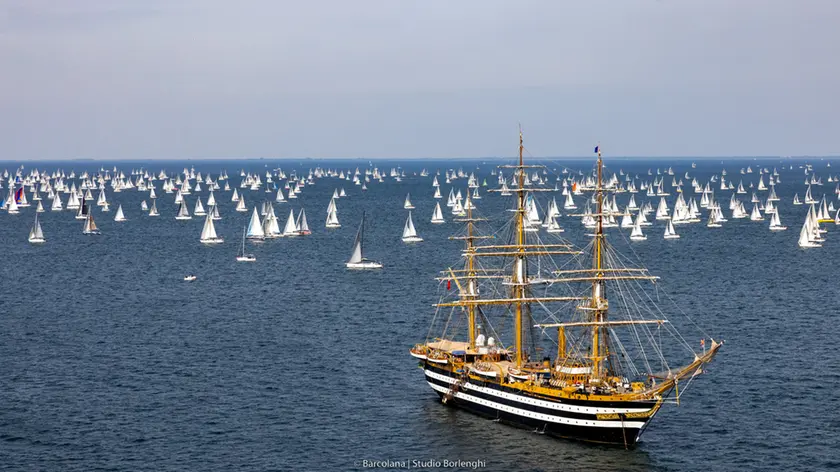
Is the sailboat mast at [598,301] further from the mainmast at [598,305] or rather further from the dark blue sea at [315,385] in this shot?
the dark blue sea at [315,385]

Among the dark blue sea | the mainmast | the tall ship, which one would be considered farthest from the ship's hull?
the mainmast

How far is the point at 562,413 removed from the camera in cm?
8119

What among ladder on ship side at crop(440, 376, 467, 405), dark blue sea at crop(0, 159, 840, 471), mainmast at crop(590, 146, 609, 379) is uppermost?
mainmast at crop(590, 146, 609, 379)

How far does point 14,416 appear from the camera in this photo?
87.5 meters

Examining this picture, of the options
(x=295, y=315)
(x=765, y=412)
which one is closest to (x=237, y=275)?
(x=295, y=315)

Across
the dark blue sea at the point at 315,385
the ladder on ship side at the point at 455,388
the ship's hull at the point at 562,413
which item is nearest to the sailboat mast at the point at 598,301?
the ship's hull at the point at 562,413

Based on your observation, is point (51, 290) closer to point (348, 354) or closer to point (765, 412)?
point (348, 354)

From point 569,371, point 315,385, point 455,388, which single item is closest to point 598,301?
point 569,371

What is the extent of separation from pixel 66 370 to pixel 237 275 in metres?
73.5

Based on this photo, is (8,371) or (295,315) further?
(295,315)

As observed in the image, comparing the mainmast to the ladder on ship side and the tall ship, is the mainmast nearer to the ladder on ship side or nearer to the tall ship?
the tall ship

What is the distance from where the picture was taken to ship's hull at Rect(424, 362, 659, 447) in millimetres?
79125

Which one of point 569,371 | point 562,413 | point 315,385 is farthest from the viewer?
point 315,385

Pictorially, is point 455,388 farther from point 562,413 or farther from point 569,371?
point 562,413
